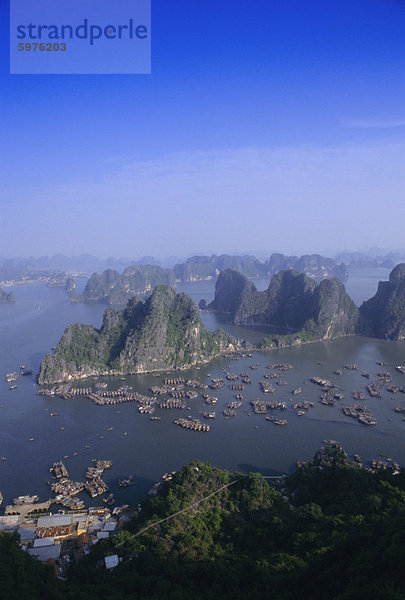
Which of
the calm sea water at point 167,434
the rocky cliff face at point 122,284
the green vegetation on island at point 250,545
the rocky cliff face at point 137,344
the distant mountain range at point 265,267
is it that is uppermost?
the distant mountain range at point 265,267

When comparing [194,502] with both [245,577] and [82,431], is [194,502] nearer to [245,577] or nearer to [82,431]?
[245,577]

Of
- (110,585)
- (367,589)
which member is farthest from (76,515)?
(367,589)

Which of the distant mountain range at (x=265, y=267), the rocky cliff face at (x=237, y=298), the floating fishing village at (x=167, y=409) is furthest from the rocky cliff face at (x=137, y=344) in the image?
the distant mountain range at (x=265, y=267)

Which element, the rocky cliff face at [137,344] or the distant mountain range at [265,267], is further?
the distant mountain range at [265,267]

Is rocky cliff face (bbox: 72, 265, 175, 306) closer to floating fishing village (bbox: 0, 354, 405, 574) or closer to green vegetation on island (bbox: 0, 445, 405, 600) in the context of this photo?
floating fishing village (bbox: 0, 354, 405, 574)

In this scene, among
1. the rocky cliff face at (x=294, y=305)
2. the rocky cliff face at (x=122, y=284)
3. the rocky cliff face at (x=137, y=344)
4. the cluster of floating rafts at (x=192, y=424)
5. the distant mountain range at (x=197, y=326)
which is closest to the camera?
the cluster of floating rafts at (x=192, y=424)

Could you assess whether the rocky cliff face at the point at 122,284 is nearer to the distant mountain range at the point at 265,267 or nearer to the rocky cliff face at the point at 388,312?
the distant mountain range at the point at 265,267
